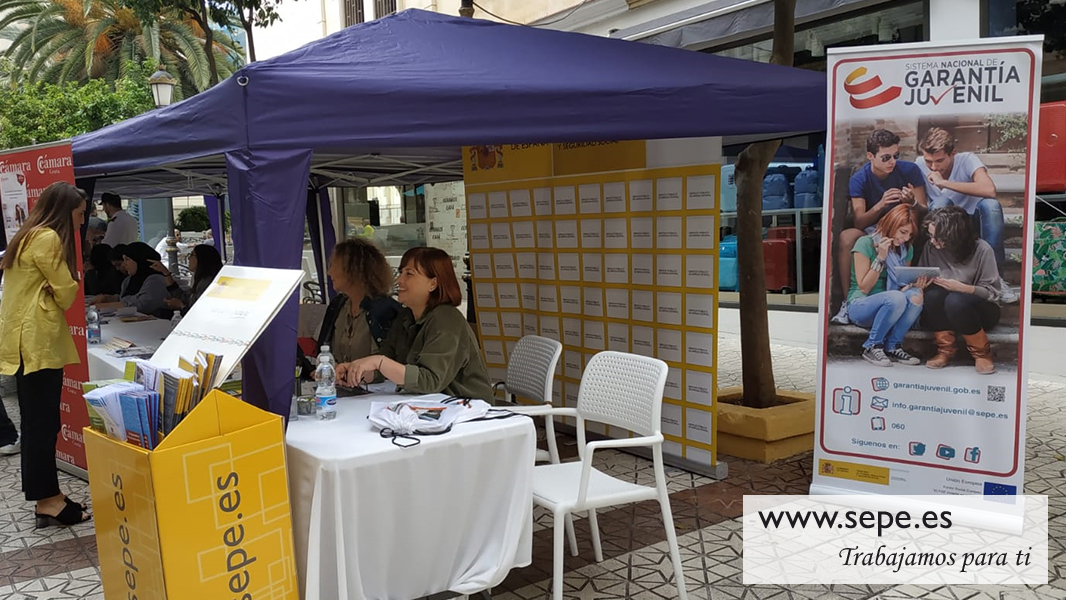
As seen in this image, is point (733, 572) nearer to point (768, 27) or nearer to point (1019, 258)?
point (1019, 258)

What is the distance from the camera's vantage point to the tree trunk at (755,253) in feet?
16.1

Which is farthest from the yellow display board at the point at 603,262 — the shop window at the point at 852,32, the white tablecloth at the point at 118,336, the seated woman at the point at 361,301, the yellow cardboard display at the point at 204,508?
the shop window at the point at 852,32

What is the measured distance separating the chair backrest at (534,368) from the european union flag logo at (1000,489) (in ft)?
6.18

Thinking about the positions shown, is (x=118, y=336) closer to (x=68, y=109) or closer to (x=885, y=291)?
(x=885, y=291)

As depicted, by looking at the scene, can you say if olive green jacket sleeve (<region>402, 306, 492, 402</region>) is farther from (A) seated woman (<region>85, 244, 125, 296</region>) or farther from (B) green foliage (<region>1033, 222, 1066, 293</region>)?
(B) green foliage (<region>1033, 222, 1066, 293</region>)

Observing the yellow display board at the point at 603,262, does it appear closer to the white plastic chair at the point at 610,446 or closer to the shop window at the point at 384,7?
the white plastic chair at the point at 610,446

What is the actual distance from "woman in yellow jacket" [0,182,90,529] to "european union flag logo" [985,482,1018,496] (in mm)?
4166

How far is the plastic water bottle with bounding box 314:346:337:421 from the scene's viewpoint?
2.81 meters

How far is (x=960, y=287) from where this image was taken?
3416mm

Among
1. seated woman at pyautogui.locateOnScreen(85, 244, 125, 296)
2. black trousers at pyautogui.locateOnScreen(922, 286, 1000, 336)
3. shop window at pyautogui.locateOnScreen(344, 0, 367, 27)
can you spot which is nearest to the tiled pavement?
black trousers at pyautogui.locateOnScreen(922, 286, 1000, 336)

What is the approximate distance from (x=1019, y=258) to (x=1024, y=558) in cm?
120

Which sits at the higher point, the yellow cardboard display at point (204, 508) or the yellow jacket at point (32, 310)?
the yellow jacket at point (32, 310)

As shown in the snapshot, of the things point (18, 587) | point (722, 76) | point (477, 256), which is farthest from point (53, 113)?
point (722, 76)

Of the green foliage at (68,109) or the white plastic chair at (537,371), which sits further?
the green foliage at (68,109)
